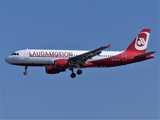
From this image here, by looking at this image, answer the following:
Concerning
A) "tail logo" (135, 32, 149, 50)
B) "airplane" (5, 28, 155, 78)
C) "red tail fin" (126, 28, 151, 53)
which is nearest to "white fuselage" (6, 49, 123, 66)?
"airplane" (5, 28, 155, 78)

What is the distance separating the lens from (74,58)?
6166 cm

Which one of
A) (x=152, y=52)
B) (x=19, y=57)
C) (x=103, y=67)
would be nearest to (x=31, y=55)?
(x=19, y=57)

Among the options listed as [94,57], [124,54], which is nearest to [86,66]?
[94,57]

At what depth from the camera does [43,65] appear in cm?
6184

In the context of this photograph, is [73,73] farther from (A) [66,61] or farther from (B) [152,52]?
(B) [152,52]

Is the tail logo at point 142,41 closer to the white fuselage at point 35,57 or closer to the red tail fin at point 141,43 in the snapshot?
the red tail fin at point 141,43

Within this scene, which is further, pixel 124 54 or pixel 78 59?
pixel 124 54

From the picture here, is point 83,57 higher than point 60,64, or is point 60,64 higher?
point 83,57

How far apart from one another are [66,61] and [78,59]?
1589 millimetres

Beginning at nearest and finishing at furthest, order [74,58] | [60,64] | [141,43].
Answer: [60,64], [74,58], [141,43]

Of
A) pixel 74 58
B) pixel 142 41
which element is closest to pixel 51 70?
pixel 74 58

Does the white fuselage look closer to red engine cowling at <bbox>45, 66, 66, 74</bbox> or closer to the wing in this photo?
the wing

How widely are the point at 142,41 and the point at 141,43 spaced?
463 mm

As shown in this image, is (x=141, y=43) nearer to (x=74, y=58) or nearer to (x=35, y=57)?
(x=74, y=58)
